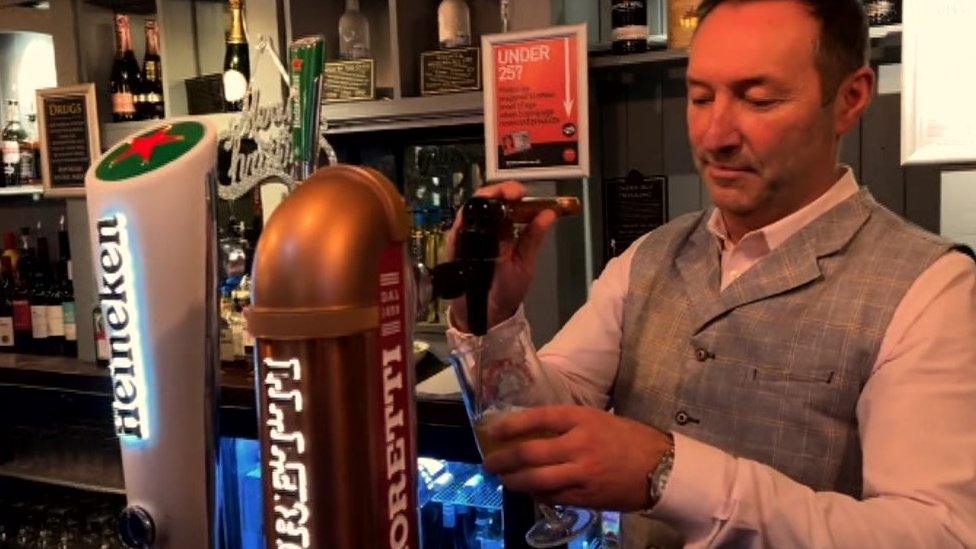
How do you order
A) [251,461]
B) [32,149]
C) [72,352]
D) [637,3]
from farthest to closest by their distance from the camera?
[32,149] < [72,352] < [251,461] < [637,3]

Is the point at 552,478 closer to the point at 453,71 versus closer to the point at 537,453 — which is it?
the point at 537,453

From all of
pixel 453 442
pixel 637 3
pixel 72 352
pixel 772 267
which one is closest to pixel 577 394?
pixel 772 267

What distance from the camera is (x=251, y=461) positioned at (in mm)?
2373

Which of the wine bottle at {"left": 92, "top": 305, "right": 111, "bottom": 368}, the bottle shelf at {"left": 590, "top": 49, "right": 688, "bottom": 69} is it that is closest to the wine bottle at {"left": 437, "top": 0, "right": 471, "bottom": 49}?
the bottle shelf at {"left": 590, "top": 49, "right": 688, "bottom": 69}

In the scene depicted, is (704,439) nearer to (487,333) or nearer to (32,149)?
(487,333)

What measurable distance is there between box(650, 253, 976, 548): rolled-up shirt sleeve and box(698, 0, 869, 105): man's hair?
0.33m

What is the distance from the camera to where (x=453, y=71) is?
7.79ft

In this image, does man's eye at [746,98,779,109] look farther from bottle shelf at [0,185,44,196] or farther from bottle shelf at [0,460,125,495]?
bottle shelf at [0,185,44,196]

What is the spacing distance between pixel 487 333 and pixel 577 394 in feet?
1.27

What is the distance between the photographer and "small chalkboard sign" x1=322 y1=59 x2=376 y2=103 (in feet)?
8.01

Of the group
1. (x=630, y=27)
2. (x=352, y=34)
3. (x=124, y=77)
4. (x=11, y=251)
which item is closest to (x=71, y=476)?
(x=11, y=251)

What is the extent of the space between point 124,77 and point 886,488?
2.75 meters

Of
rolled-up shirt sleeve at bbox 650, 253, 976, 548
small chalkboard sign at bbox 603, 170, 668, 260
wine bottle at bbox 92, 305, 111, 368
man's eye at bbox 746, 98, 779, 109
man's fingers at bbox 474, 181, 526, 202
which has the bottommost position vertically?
wine bottle at bbox 92, 305, 111, 368

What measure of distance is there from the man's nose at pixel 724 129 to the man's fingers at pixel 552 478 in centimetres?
46
